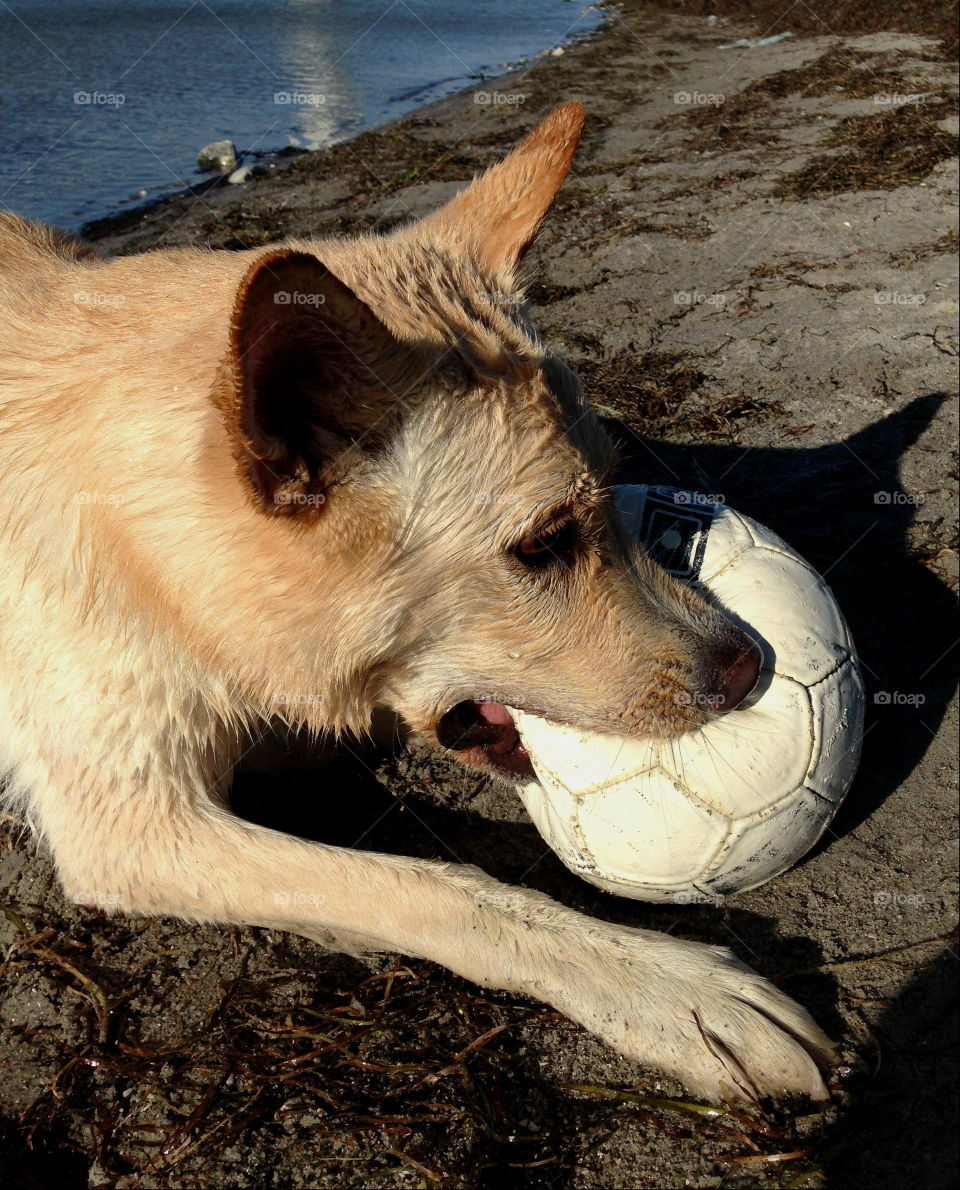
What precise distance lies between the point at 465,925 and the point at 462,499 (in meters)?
1.22

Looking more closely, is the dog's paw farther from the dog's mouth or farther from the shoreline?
the shoreline

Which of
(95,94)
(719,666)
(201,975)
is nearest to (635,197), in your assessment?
(719,666)

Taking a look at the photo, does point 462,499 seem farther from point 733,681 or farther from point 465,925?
point 465,925

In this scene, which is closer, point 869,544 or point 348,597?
point 348,597

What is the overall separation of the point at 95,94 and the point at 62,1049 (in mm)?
15785

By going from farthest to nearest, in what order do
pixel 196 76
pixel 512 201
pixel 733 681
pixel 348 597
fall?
pixel 196 76 → pixel 512 201 → pixel 733 681 → pixel 348 597

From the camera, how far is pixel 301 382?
230 cm

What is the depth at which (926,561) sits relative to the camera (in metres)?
4.49

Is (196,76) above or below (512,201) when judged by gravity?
below

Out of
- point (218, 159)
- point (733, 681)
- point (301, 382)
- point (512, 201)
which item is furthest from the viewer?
point (218, 159)

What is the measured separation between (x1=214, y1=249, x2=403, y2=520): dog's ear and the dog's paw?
1.50 m

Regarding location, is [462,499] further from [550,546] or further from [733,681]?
[733,681]

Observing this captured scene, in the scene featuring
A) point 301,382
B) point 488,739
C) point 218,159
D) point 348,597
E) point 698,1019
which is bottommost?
point 698,1019

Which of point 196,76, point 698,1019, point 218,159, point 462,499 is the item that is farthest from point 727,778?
point 196,76
